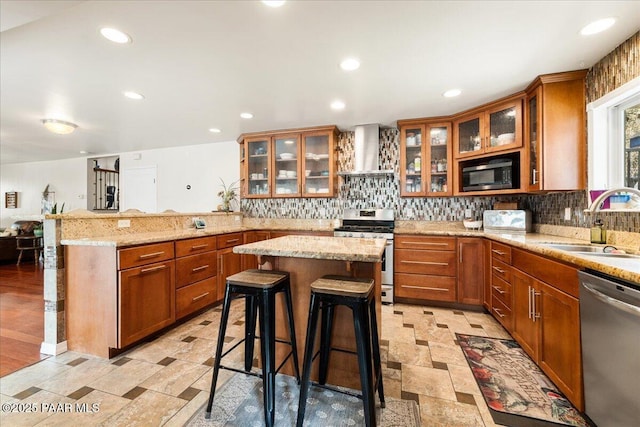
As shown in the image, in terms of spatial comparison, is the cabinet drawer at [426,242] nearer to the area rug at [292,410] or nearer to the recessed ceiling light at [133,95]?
the area rug at [292,410]

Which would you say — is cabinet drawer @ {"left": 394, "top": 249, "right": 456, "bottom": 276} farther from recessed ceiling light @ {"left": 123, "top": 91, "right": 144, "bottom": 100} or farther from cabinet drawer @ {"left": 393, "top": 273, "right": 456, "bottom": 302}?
recessed ceiling light @ {"left": 123, "top": 91, "right": 144, "bottom": 100}

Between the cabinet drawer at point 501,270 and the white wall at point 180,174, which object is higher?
the white wall at point 180,174

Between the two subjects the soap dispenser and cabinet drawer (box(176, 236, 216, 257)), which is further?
cabinet drawer (box(176, 236, 216, 257))

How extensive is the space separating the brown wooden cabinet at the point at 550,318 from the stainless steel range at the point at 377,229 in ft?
4.22

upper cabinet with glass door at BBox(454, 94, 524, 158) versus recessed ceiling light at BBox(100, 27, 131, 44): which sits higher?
recessed ceiling light at BBox(100, 27, 131, 44)

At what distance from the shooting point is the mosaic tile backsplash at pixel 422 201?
2.04 metres

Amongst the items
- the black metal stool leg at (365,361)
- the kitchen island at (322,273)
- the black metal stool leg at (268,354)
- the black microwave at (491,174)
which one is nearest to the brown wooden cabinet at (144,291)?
the kitchen island at (322,273)

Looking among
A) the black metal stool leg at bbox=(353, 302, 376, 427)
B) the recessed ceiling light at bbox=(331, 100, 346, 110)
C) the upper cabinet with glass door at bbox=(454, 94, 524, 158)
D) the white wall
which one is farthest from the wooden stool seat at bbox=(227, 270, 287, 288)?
the white wall

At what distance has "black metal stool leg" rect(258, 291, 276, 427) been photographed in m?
1.39

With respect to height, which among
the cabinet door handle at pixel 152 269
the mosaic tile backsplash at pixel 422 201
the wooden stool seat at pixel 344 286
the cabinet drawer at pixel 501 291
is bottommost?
the cabinet drawer at pixel 501 291

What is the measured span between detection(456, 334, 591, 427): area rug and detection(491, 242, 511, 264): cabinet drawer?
71 cm

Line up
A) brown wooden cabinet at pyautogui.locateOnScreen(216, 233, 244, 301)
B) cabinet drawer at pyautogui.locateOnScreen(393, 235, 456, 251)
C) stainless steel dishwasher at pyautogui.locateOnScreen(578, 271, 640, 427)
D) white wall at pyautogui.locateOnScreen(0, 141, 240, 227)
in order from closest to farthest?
stainless steel dishwasher at pyautogui.locateOnScreen(578, 271, 640, 427) → cabinet drawer at pyautogui.locateOnScreen(393, 235, 456, 251) → brown wooden cabinet at pyautogui.locateOnScreen(216, 233, 244, 301) → white wall at pyautogui.locateOnScreen(0, 141, 240, 227)

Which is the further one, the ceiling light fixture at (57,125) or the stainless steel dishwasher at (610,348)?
the ceiling light fixture at (57,125)

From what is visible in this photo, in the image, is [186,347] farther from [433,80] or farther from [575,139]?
[575,139]
